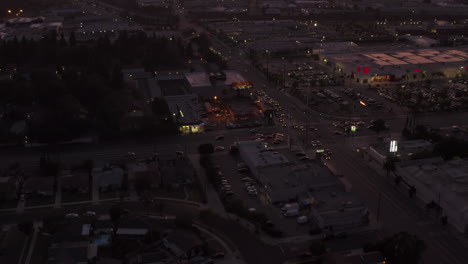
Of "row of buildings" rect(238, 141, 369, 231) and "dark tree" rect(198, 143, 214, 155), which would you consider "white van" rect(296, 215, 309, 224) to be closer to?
"row of buildings" rect(238, 141, 369, 231)

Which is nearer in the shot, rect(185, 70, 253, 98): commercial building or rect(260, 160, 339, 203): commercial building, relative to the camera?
rect(260, 160, 339, 203): commercial building

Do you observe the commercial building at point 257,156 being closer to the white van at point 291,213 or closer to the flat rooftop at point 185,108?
the white van at point 291,213

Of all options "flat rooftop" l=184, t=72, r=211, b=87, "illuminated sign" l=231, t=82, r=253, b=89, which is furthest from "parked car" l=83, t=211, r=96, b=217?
"illuminated sign" l=231, t=82, r=253, b=89

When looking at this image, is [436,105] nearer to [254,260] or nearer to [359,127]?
[359,127]

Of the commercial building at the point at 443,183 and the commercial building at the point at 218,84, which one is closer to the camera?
the commercial building at the point at 443,183

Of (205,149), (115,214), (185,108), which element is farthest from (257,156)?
(185,108)

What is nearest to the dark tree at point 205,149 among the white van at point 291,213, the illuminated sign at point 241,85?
the white van at point 291,213

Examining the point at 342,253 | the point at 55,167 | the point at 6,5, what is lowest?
the point at 342,253

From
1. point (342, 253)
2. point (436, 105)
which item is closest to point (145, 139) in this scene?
point (342, 253)
